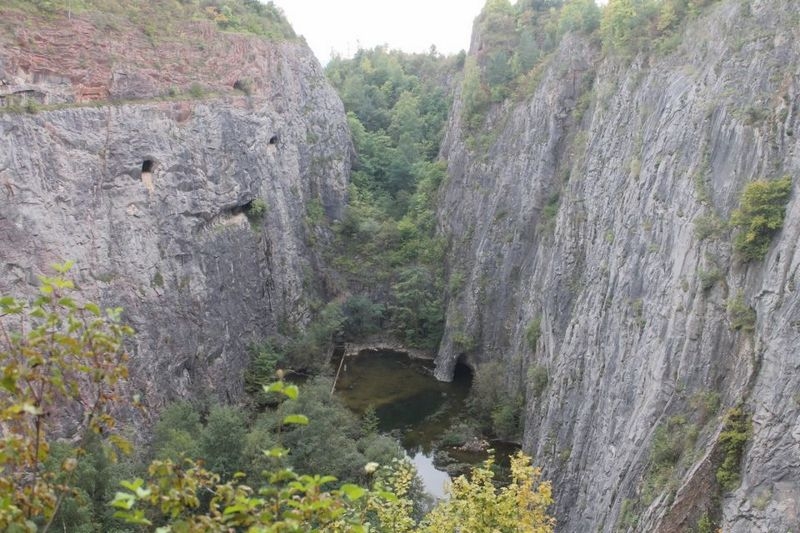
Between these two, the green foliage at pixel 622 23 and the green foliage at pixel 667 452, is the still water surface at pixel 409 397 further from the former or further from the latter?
the green foliage at pixel 622 23

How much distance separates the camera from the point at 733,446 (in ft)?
41.0

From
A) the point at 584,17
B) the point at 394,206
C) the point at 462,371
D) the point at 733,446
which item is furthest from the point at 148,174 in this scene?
the point at 733,446

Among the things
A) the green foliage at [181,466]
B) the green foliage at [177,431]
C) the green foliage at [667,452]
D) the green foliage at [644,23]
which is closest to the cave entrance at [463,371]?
the green foliage at [181,466]

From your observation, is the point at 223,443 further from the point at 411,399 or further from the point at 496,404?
the point at 411,399

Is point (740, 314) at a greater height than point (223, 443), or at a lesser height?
greater

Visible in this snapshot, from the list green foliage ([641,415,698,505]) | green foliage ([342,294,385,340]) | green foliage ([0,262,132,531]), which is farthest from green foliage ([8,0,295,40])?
green foliage ([641,415,698,505])

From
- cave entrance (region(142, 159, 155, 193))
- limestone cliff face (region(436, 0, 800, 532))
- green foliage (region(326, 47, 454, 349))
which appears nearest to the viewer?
limestone cliff face (region(436, 0, 800, 532))

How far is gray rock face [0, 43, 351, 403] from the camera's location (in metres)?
22.8

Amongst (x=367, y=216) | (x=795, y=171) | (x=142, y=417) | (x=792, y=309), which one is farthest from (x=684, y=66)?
(x=367, y=216)

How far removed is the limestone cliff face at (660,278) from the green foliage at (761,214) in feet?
0.99

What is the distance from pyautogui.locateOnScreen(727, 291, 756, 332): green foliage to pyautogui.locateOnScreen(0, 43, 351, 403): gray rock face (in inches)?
812

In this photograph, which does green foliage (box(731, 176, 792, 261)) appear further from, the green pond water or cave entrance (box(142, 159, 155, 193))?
cave entrance (box(142, 159, 155, 193))

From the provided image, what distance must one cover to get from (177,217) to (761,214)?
892 inches

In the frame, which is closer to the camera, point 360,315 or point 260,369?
point 260,369
